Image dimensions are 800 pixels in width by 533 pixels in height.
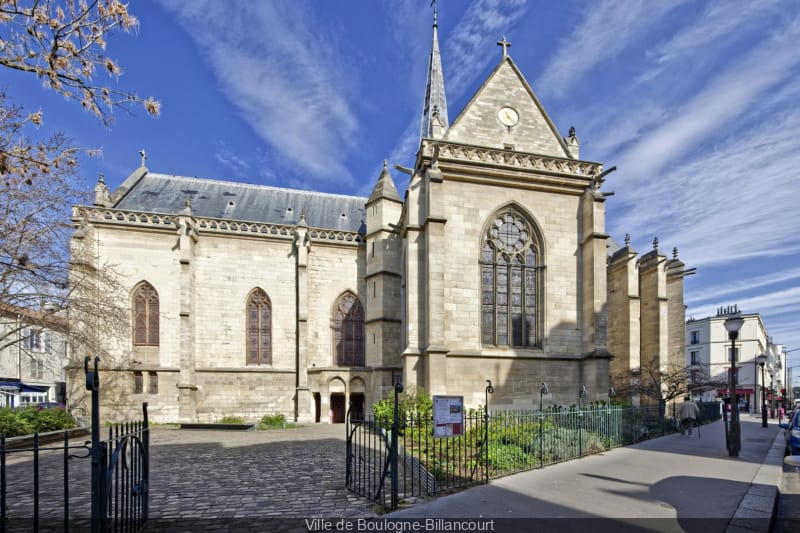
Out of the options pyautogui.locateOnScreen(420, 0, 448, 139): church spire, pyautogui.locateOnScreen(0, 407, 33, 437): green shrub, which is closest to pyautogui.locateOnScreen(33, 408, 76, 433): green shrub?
pyautogui.locateOnScreen(0, 407, 33, 437): green shrub

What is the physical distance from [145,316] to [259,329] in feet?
16.3

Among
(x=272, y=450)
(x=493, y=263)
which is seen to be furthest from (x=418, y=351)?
(x=272, y=450)

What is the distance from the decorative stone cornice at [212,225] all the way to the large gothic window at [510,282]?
831cm

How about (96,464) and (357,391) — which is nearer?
(96,464)

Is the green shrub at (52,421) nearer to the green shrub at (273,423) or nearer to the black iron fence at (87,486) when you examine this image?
the black iron fence at (87,486)

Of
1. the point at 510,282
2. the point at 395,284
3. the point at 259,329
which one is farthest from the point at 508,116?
the point at 259,329

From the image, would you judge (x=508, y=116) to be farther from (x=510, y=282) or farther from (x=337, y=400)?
(x=337, y=400)

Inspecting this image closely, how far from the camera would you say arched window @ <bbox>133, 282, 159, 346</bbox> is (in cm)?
1956

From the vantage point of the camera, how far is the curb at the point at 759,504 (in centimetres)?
521

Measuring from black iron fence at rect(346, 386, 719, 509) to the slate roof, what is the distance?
15.9 meters

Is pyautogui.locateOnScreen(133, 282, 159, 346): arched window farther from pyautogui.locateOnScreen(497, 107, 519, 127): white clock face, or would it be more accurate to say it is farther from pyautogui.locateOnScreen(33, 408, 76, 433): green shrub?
pyautogui.locateOnScreen(497, 107, 519, 127): white clock face

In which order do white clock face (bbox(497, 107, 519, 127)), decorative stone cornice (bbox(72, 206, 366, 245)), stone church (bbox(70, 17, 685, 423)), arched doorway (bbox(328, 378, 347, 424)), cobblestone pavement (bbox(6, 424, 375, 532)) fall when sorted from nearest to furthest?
cobblestone pavement (bbox(6, 424, 375, 532)) < stone church (bbox(70, 17, 685, 423)) < white clock face (bbox(497, 107, 519, 127)) < decorative stone cornice (bbox(72, 206, 366, 245)) < arched doorway (bbox(328, 378, 347, 424))

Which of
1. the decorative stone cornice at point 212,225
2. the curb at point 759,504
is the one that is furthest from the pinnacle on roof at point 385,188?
the curb at point 759,504

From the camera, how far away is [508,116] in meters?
17.2
